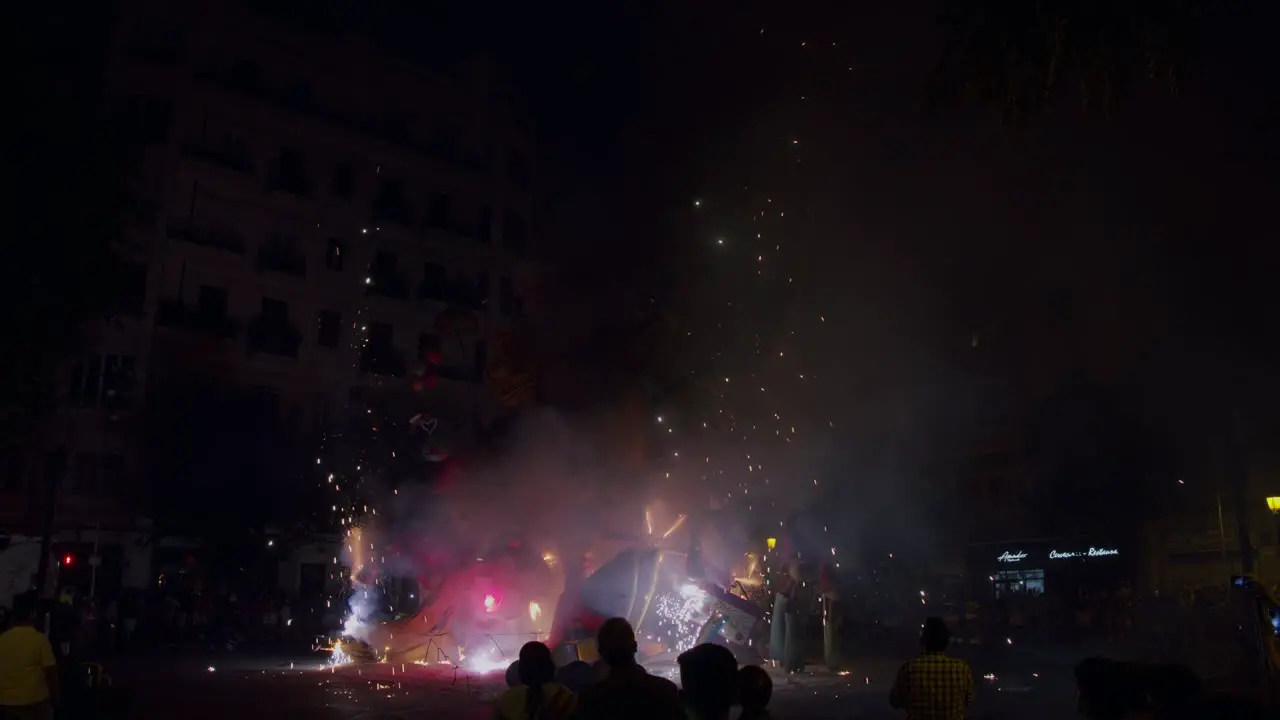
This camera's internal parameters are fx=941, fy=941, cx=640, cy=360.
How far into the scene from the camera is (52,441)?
96.6ft

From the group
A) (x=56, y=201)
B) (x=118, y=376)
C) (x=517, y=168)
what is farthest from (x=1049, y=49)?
(x=517, y=168)

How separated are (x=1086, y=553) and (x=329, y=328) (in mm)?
29139

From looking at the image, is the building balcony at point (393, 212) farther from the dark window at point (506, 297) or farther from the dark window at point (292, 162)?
the dark window at point (506, 297)

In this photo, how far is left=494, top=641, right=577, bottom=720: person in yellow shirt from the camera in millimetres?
4680

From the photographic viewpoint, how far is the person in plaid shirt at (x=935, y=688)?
538 centimetres

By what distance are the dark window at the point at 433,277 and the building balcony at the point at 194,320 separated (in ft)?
25.7

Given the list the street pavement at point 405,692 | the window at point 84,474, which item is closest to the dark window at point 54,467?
the street pavement at point 405,692

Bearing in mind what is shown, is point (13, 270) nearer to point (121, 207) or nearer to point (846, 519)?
point (121, 207)

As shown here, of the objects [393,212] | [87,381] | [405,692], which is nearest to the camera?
[405,692]

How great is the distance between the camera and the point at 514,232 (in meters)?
42.0

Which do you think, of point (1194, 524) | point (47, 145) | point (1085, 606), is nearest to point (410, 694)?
point (47, 145)

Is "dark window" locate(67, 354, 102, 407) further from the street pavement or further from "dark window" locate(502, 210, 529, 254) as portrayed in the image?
"dark window" locate(502, 210, 529, 254)

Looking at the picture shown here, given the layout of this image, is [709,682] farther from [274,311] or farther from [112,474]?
[274,311]

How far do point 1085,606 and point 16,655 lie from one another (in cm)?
2284
